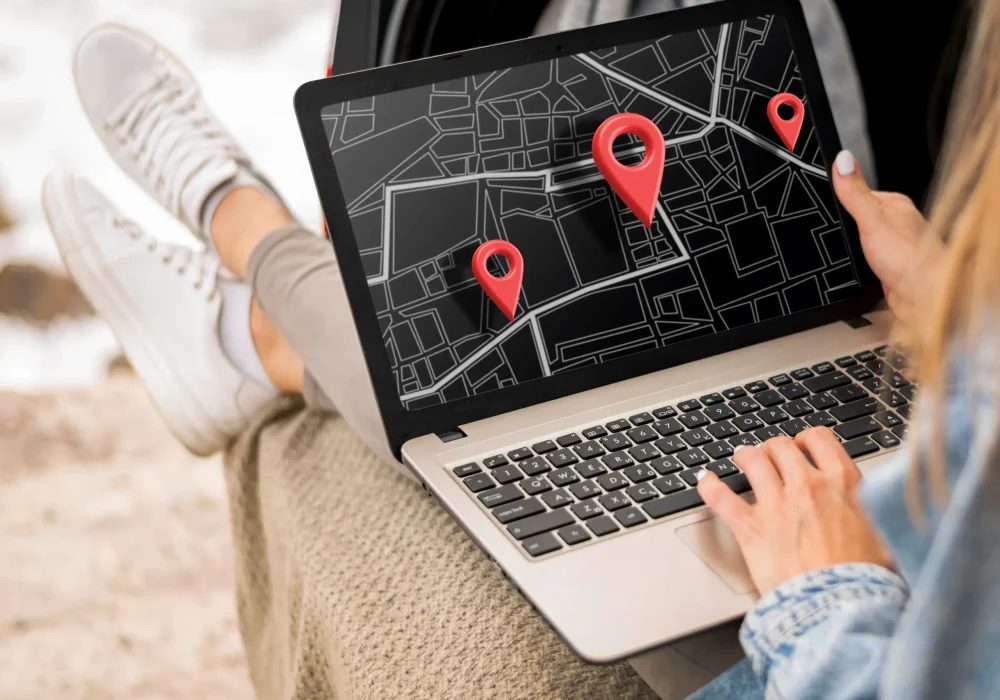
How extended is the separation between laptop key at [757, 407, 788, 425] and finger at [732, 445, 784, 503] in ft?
0.25

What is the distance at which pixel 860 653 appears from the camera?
39 cm

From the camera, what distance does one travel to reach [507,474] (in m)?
0.57

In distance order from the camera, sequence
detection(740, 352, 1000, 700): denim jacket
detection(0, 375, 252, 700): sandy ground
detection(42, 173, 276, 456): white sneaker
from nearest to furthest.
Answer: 1. detection(740, 352, 1000, 700): denim jacket
2. detection(42, 173, 276, 456): white sneaker
3. detection(0, 375, 252, 700): sandy ground

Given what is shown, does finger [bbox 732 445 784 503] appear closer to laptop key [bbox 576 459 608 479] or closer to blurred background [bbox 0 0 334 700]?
laptop key [bbox 576 459 608 479]

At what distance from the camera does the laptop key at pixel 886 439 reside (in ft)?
1.94

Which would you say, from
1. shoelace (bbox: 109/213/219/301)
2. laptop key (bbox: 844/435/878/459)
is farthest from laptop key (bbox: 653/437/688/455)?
shoelace (bbox: 109/213/219/301)

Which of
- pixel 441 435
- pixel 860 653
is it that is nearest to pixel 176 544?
pixel 441 435

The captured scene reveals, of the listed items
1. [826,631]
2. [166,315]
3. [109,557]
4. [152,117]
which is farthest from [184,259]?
[826,631]

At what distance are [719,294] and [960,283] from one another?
35 cm

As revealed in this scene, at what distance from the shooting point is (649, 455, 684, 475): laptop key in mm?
571

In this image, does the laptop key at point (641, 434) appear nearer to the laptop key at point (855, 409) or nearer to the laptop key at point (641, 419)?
the laptop key at point (641, 419)

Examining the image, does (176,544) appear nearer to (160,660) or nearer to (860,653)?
(160,660)

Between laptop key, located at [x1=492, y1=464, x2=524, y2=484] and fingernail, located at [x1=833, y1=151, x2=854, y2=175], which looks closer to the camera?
laptop key, located at [x1=492, y1=464, x2=524, y2=484]

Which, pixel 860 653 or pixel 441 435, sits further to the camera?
pixel 441 435
